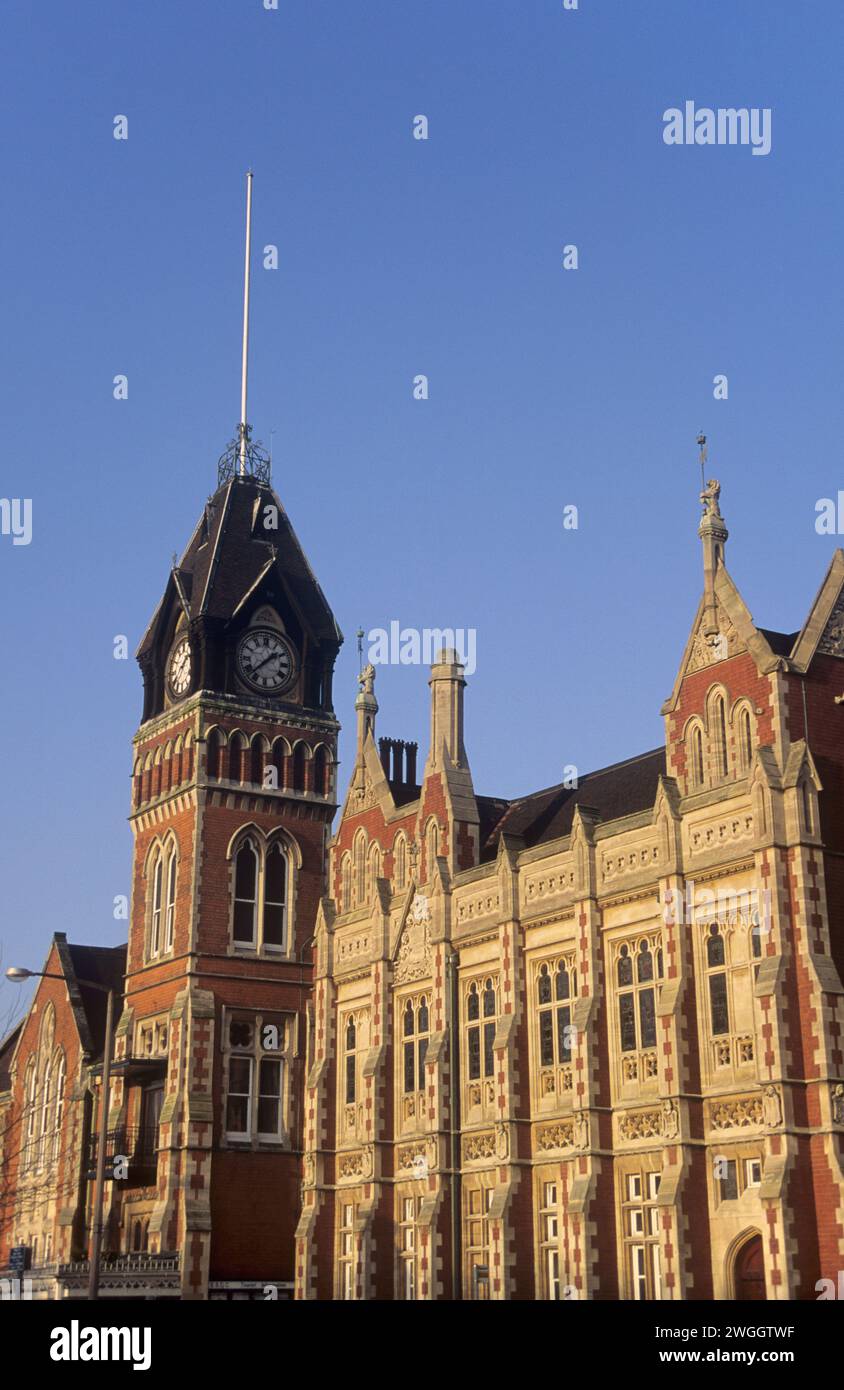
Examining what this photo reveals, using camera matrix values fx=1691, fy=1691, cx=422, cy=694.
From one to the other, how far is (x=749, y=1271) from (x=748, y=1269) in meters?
0.05

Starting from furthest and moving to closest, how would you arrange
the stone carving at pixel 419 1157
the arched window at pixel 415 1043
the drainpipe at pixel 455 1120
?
the arched window at pixel 415 1043
the stone carving at pixel 419 1157
the drainpipe at pixel 455 1120

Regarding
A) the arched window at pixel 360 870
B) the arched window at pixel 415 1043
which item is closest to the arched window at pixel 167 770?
the arched window at pixel 360 870

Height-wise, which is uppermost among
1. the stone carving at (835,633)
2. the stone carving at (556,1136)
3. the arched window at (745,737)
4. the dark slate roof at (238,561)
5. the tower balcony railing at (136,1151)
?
the dark slate roof at (238,561)

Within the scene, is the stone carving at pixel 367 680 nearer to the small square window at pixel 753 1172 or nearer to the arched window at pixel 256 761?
the arched window at pixel 256 761

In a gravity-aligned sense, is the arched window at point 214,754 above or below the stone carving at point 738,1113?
above

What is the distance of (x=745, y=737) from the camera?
38.3 metres

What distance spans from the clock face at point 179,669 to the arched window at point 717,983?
89.0 feet

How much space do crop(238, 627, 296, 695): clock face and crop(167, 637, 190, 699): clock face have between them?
196 cm

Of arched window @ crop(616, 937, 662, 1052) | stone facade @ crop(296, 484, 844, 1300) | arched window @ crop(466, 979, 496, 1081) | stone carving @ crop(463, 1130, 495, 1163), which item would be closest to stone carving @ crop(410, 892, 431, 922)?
stone facade @ crop(296, 484, 844, 1300)

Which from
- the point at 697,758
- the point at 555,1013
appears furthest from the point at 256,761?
the point at 697,758

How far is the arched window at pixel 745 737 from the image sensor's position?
125 feet

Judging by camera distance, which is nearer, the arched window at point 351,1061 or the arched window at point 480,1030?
the arched window at point 480,1030

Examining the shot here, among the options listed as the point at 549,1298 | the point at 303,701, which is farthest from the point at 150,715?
the point at 549,1298
